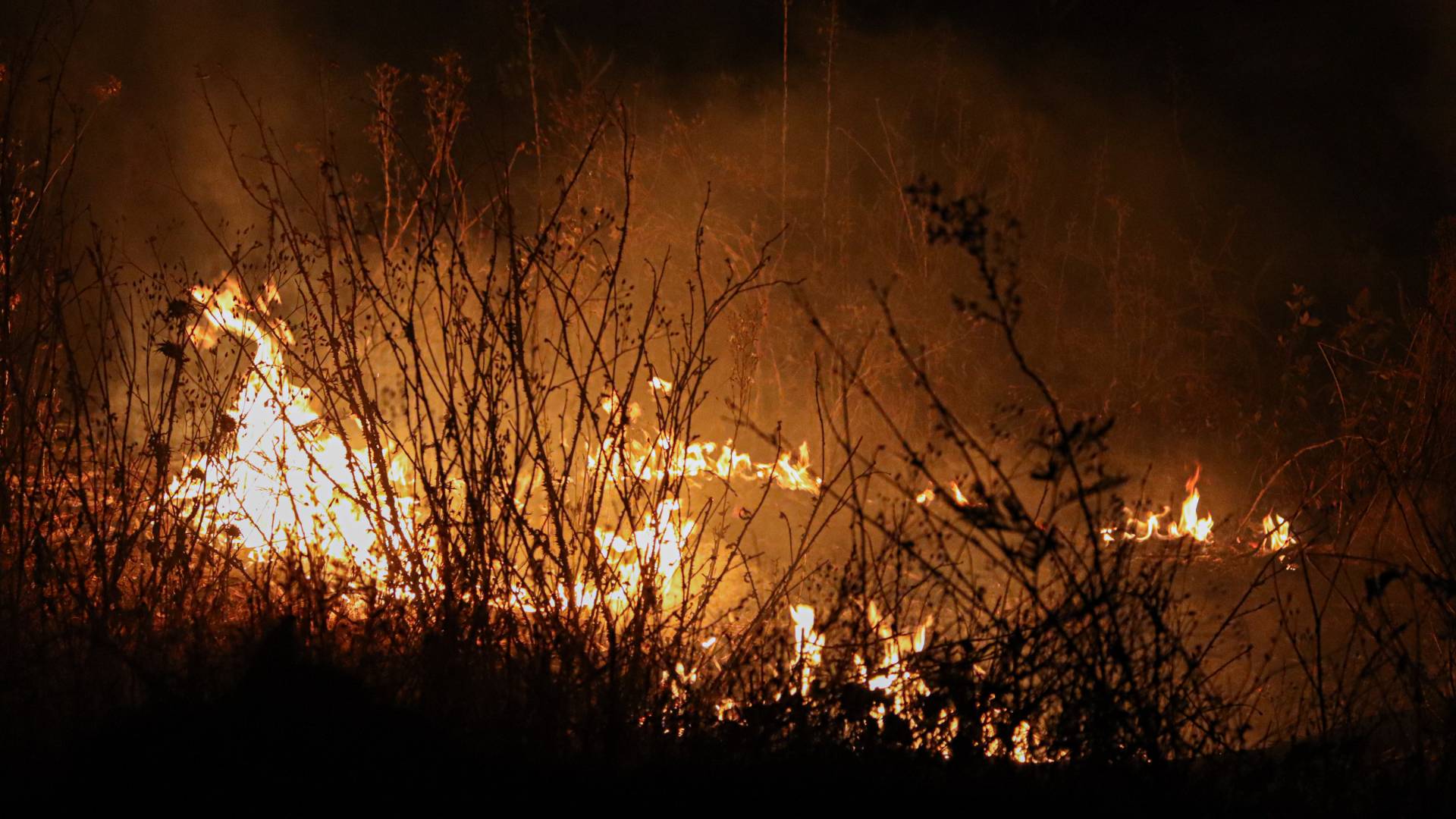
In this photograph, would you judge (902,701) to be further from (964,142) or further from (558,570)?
(964,142)

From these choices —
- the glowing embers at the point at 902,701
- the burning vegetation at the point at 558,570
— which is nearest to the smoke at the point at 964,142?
the burning vegetation at the point at 558,570

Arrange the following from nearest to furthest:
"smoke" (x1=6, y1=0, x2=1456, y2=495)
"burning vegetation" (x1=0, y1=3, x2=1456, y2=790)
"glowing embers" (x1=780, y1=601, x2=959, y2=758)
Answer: "burning vegetation" (x1=0, y1=3, x2=1456, y2=790) < "glowing embers" (x1=780, y1=601, x2=959, y2=758) < "smoke" (x1=6, y1=0, x2=1456, y2=495)

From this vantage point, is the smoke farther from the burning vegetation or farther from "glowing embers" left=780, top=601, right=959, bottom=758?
"glowing embers" left=780, top=601, right=959, bottom=758

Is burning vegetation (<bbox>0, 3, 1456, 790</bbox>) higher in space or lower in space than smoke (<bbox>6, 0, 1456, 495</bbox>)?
lower

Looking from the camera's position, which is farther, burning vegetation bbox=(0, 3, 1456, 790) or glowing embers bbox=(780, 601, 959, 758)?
glowing embers bbox=(780, 601, 959, 758)

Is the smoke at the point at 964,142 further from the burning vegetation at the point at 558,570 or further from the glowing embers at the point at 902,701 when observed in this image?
the glowing embers at the point at 902,701

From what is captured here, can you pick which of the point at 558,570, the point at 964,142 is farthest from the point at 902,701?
the point at 964,142

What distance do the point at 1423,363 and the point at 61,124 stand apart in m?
8.14

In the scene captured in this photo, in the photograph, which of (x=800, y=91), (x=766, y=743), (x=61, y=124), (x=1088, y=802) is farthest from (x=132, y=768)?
(x=800, y=91)

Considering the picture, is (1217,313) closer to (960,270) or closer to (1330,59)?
(960,270)

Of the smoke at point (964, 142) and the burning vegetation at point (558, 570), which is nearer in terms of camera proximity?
the burning vegetation at point (558, 570)

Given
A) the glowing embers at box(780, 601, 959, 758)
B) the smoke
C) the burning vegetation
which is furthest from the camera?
the smoke

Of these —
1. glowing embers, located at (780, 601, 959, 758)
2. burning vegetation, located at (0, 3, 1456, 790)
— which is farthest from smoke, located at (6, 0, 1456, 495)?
glowing embers, located at (780, 601, 959, 758)

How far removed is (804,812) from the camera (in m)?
2.51
